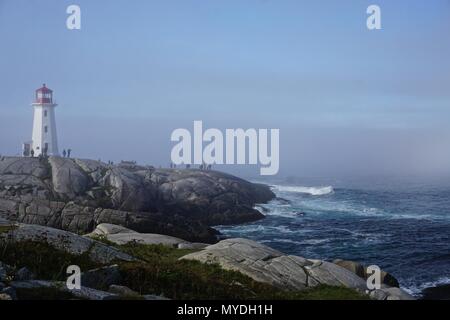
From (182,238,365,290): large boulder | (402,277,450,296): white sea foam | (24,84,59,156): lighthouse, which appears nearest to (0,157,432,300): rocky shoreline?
(182,238,365,290): large boulder

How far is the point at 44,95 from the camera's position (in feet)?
44.0

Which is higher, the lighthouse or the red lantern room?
the red lantern room

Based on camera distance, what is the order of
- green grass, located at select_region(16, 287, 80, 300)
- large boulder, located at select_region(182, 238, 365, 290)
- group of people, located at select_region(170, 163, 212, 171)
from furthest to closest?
group of people, located at select_region(170, 163, 212, 171) < large boulder, located at select_region(182, 238, 365, 290) < green grass, located at select_region(16, 287, 80, 300)

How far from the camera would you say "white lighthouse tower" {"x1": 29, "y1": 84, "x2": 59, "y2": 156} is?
43.5ft

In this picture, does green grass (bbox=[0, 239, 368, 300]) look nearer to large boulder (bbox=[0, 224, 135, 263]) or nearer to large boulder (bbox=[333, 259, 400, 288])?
large boulder (bbox=[0, 224, 135, 263])

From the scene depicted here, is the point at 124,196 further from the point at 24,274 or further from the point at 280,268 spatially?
the point at 24,274

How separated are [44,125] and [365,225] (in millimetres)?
9867

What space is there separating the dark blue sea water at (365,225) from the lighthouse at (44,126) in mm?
5799

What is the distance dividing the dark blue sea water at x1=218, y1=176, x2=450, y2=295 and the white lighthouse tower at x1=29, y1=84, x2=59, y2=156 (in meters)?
5.79

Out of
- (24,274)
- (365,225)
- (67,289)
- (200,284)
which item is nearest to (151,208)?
(200,284)

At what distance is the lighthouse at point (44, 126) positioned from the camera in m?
13.3

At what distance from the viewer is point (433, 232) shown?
50.6ft

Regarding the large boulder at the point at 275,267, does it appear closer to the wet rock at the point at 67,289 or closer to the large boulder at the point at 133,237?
the large boulder at the point at 133,237
